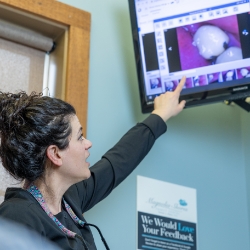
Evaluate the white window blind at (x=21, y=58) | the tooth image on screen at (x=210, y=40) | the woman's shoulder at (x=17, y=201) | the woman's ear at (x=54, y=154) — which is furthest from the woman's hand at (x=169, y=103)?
the woman's shoulder at (x=17, y=201)

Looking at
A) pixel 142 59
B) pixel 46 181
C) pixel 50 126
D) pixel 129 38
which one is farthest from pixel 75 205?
pixel 129 38

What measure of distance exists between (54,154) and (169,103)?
0.63 metres

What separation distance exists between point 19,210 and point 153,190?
2.75 feet

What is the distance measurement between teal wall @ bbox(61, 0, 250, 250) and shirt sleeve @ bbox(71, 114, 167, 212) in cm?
19

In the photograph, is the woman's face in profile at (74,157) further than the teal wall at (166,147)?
No

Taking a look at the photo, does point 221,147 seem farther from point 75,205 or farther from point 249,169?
point 75,205

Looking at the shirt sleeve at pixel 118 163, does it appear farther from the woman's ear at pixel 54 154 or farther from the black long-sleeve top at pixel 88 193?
the woman's ear at pixel 54 154

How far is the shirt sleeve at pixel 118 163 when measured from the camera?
4.72ft

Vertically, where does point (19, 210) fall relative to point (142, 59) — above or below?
below

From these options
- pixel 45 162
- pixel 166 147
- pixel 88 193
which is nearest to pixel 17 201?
pixel 45 162

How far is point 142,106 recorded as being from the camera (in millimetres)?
1773

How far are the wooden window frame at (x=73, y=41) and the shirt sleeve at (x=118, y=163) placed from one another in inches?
7.7

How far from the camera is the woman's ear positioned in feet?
3.88

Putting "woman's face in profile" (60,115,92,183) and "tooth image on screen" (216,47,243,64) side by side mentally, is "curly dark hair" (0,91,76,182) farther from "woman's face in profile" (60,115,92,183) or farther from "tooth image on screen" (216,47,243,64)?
"tooth image on screen" (216,47,243,64)
